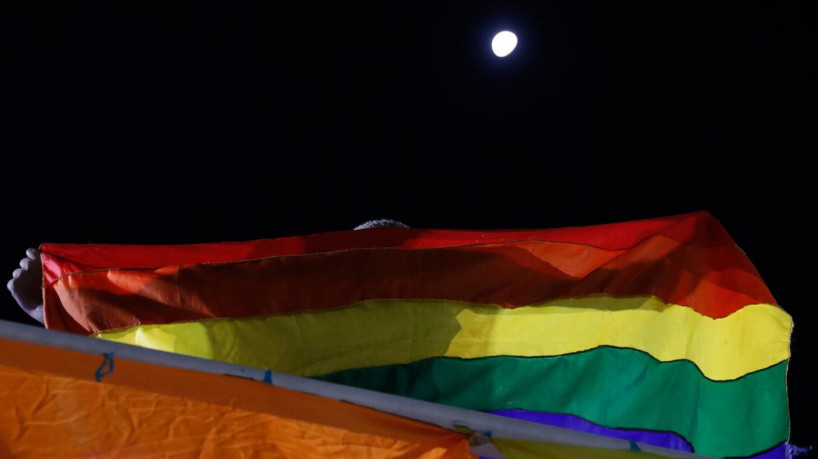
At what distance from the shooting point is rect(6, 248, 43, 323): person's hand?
247 cm

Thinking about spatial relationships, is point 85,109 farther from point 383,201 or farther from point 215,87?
point 383,201

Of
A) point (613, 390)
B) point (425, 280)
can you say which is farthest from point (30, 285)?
point (613, 390)

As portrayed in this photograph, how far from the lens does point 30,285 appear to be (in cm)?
249

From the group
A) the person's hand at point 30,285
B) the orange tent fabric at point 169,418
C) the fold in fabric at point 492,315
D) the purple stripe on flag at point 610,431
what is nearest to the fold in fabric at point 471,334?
the fold in fabric at point 492,315

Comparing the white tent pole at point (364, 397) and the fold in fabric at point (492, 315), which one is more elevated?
the fold in fabric at point (492, 315)

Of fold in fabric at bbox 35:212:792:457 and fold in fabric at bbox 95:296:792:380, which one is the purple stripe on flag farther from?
fold in fabric at bbox 95:296:792:380

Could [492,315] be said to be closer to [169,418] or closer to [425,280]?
[425,280]

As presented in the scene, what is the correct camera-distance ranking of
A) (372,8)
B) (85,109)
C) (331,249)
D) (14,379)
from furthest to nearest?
(372,8), (85,109), (331,249), (14,379)

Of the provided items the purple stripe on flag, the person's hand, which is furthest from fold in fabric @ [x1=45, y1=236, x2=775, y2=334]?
the purple stripe on flag

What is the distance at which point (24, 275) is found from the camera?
2494mm

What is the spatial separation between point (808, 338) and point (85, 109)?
5.17 m

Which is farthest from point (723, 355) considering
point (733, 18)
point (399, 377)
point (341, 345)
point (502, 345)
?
point (733, 18)

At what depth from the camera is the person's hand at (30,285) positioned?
97.1 inches

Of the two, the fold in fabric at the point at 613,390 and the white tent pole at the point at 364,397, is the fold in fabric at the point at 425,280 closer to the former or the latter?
the fold in fabric at the point at 613,390
